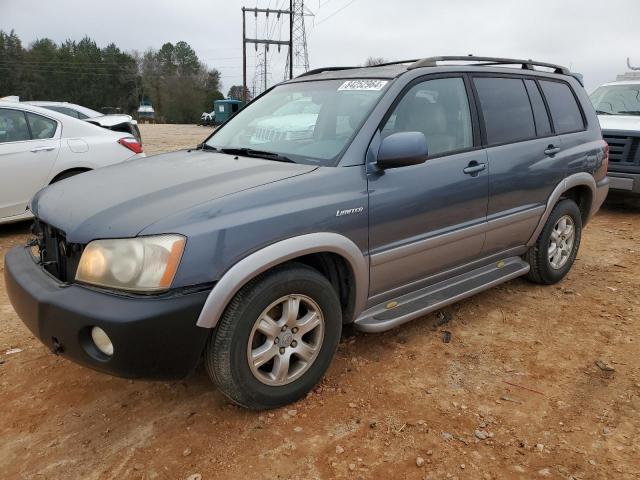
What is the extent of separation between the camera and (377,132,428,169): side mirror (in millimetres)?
2779

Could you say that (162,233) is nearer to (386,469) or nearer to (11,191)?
(386,469)


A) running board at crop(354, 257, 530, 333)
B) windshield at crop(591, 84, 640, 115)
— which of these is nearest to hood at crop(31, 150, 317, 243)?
running board at crop(354, 257, 530, 333)

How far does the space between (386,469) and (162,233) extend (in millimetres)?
1437

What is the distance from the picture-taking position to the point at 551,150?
406cm

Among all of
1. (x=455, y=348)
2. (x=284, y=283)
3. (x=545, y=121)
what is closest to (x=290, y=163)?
(x=284, y=283)

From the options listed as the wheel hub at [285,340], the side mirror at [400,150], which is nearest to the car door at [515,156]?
the side mirror at [400,150]

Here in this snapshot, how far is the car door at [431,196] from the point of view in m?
2.94

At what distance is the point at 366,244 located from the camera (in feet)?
9.37

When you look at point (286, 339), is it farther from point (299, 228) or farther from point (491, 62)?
point (491, 62)

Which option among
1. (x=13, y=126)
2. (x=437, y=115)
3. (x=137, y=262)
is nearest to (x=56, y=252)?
(x=137, y=262)

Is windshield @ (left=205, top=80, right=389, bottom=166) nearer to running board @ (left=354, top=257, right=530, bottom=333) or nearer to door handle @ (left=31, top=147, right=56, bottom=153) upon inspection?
running board @ (left=354, top=257, right=530, bottom=333)

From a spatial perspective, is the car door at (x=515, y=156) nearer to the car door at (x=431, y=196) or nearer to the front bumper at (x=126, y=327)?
the car door at (x=431, y=196)

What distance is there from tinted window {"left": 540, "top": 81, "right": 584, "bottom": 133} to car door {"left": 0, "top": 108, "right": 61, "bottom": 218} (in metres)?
5.24

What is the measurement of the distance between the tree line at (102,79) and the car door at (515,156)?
67.2 meters
